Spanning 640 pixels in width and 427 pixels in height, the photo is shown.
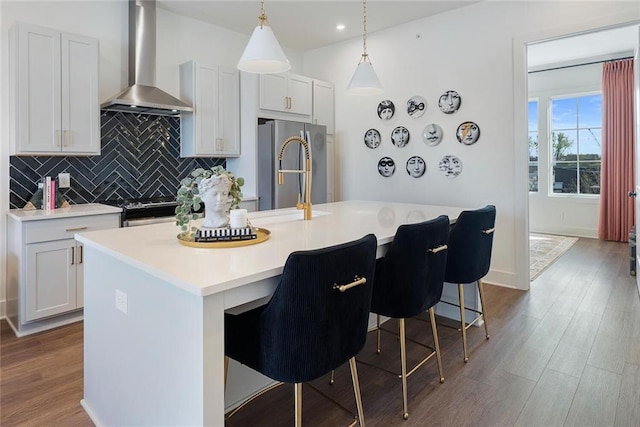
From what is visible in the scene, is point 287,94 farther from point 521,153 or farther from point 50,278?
point 50,278

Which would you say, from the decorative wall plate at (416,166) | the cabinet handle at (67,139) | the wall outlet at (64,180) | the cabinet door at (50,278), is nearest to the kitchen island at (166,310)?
the cabinet door at (50,278)

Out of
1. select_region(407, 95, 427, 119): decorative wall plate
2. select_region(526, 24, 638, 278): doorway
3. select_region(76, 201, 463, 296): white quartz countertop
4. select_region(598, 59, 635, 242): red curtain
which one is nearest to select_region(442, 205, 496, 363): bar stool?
select_region(76, 201, 463, 296): white quartz countertop

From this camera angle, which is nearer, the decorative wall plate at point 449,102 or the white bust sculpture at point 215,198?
the white bust sculpture at point 215,198

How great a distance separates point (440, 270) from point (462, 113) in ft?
8.77

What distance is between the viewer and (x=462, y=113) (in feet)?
13.9

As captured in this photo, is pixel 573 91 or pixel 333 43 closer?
pixel 333 43

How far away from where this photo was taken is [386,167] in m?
4.91

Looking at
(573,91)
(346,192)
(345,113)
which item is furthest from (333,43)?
(573,91)

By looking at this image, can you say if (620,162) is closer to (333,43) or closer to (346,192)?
(346,192)

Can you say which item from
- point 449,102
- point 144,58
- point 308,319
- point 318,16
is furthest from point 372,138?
point 308,319

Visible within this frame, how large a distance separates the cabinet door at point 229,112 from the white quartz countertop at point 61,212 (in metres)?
1.43

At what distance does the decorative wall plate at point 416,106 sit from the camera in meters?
4.52

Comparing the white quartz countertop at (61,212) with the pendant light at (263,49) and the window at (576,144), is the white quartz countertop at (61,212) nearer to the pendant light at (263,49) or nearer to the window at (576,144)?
the pendant light at (263,49)

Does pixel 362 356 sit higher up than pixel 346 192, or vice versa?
pixel 346 192
